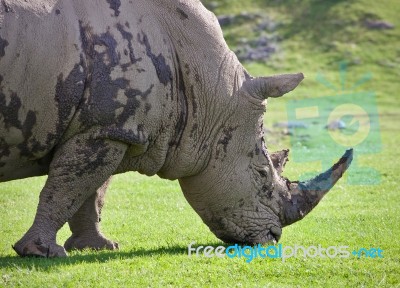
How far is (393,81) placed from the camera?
149ft

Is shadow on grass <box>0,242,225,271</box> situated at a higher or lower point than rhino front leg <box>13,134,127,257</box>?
lower

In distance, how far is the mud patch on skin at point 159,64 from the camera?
8875 millimetres

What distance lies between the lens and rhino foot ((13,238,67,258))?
864cm

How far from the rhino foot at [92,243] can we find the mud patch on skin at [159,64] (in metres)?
2.22

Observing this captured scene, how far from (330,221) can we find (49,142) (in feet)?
16.5

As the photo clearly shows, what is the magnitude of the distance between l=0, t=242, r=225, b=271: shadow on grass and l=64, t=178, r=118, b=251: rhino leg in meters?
0.29

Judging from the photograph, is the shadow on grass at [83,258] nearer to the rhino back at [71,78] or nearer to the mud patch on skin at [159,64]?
the rhino back at [71,78]

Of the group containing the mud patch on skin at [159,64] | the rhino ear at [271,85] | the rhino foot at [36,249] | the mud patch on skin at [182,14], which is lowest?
the rhino foot at [36,249]

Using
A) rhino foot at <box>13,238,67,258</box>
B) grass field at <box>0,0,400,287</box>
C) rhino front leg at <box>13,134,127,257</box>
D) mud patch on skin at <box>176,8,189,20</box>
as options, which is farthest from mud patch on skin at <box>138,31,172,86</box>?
rhino foot at <box>13,238,67,258</box>

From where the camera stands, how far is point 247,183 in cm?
962

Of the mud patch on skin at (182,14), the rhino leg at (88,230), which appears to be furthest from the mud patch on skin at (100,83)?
the rhino leg at (88,230)

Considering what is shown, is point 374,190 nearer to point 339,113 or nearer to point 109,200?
point 109,200

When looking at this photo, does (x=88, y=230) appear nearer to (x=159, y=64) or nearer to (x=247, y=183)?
(x=247, y=183)

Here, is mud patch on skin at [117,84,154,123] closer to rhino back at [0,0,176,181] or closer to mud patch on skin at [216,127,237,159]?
rhino back at [0,0,176,181]
